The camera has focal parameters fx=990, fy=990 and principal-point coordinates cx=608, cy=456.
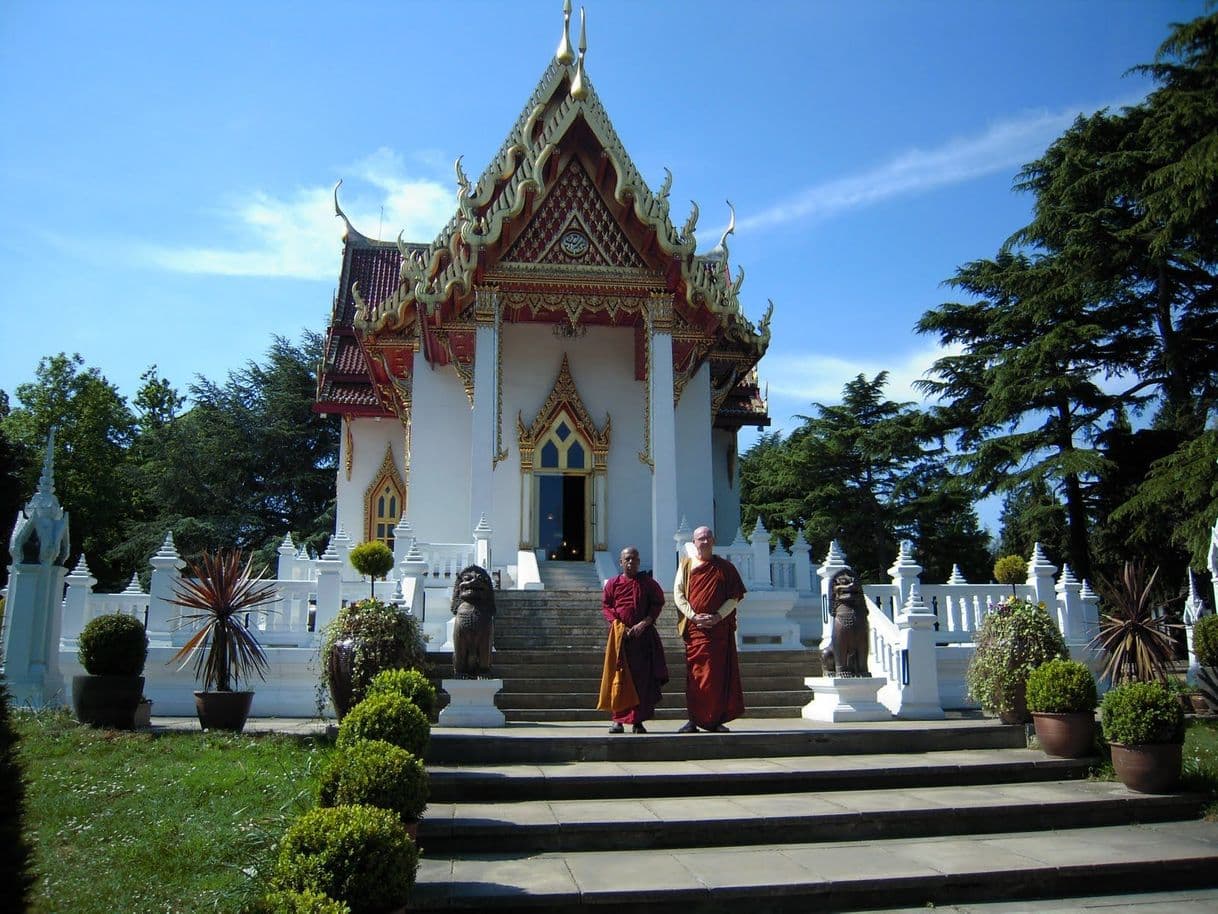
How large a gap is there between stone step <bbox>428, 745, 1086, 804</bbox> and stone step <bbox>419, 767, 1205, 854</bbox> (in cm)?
7

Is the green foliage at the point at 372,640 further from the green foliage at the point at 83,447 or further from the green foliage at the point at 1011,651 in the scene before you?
the green foliage at the point at 83,447

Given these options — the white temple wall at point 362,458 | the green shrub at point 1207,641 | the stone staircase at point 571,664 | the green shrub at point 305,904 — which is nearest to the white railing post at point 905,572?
the stone staircase at point 571,664

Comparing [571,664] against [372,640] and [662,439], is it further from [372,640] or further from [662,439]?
[662,439]

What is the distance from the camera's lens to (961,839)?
5520 millimetres

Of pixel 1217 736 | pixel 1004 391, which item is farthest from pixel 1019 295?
pixel 1217 736

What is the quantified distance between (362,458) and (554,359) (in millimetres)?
4958

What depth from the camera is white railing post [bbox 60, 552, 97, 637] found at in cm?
1089

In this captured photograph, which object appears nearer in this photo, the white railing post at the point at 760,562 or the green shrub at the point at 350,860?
the green shrub at the point at 350,860

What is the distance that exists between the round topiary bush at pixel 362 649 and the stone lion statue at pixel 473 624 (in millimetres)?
467

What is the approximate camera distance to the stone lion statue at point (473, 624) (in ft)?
26.8

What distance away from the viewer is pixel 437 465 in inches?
624

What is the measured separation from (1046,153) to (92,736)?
72.6ft

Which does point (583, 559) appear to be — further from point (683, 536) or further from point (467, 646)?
point (467, 646)

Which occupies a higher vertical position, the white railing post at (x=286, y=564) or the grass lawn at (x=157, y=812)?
the white railing post at (x=286, y=564)
